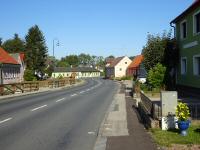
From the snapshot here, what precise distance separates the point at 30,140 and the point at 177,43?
2204 centimetres

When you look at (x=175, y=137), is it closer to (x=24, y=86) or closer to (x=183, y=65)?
(x=183, y=65)

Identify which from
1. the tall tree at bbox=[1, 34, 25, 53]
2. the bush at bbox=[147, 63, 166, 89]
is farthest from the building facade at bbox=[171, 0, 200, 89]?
the tall tree at bbox=[1, 34, 25, 53]

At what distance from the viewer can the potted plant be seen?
10789 mm

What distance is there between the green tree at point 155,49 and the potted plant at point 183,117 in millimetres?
23568

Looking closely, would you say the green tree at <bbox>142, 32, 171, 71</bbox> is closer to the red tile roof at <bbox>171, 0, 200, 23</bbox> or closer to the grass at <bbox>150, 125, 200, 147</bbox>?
the red tile roof at <bbox>171, 0, 200, 23</bbox>

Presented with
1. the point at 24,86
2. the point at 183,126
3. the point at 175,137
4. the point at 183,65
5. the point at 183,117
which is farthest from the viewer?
the point at 24,86

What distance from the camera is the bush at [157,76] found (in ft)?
105

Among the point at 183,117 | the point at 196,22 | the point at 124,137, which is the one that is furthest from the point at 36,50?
the point at 183,117

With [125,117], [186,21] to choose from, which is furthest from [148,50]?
[125,117]

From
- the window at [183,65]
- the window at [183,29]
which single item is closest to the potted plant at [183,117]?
the window at [183,29]

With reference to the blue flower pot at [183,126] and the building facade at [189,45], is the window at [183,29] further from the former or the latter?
the blue flower pot at [183,126]

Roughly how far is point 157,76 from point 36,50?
179 ft

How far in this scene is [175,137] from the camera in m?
10.7

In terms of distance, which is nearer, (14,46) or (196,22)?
(196,22)
